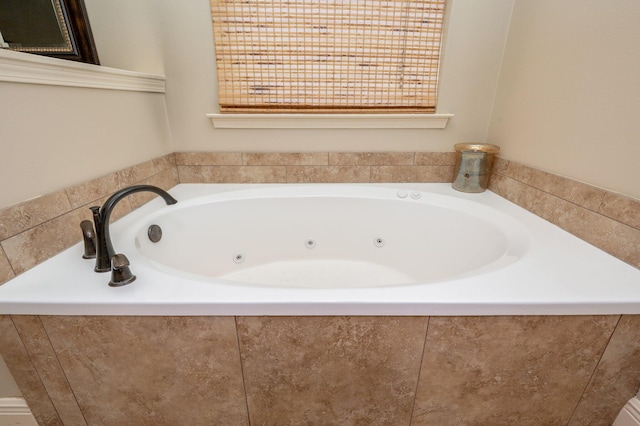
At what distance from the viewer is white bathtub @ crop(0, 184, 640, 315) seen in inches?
25.2

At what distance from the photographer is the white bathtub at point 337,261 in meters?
0.64

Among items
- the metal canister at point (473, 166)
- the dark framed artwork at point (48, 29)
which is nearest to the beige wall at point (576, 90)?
the metal canister at point (473, 166)

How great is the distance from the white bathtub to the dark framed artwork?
26.8 inches

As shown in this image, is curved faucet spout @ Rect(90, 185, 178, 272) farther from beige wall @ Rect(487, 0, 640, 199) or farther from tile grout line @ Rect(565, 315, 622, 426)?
beige wall @ Rect(487, 0, 640, 199)

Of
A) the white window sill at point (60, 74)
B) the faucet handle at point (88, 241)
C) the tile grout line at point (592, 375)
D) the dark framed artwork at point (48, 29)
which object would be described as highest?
the dark framed artwork at point (48, 29)

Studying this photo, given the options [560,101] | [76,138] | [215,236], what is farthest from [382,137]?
[76,138]

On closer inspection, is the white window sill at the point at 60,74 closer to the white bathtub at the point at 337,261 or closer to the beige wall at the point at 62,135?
the beige wall at the point at 62,135

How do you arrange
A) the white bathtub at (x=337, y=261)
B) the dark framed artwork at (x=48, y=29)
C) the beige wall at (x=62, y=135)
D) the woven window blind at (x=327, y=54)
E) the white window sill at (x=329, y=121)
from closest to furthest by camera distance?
the white bathtub at (x=337, y=261) < the beige wall at (x=62, y=135) < the dark framed artwork at (x=48, y=29) < the woven window blind at (x=327, y=54) < the white window sill at (x=329, y=121)

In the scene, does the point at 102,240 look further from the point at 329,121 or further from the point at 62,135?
the point at 329,121

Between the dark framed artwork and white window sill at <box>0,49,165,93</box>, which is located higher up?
the dark framed artwork

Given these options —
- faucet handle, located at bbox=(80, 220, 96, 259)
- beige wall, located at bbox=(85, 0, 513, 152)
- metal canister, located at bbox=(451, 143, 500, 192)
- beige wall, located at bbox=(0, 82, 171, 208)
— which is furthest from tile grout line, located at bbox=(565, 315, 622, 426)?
beige wall, located at bbox=(0, 82, 171, 208)

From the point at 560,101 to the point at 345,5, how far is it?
100 cm

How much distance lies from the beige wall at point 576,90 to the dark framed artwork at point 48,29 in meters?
1.89

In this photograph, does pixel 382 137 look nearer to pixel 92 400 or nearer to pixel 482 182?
pixel 482 182
